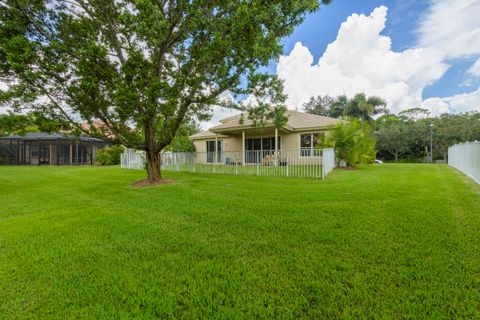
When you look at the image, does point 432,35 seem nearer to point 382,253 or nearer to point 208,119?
point 208,119

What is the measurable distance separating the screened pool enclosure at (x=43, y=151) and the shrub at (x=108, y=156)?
2.43m

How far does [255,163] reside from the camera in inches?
540

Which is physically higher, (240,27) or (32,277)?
(240,27)

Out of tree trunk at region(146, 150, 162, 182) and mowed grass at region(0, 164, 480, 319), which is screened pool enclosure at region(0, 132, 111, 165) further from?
mowed grass at region(0, 164, 480, 319)

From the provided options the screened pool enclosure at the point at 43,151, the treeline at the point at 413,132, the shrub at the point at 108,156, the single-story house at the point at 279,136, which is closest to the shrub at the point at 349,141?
the single-story house at the point at 279,136

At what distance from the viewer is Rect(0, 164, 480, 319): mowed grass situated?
216 centimetres

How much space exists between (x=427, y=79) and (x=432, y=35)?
10959mm

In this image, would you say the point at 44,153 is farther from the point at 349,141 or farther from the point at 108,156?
A: the point at 349,141

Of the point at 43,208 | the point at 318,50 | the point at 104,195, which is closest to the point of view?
the point at 43,208

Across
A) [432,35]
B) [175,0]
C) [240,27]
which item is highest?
[432,35]

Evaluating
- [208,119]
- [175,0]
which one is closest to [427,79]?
[208,119]

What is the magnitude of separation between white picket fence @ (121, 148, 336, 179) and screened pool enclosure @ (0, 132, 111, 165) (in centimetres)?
1043

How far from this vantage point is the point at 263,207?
542 cm

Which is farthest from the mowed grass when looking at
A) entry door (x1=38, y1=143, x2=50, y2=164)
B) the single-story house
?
entry door (x1=38, y1=143, x2=50, y2=164)
